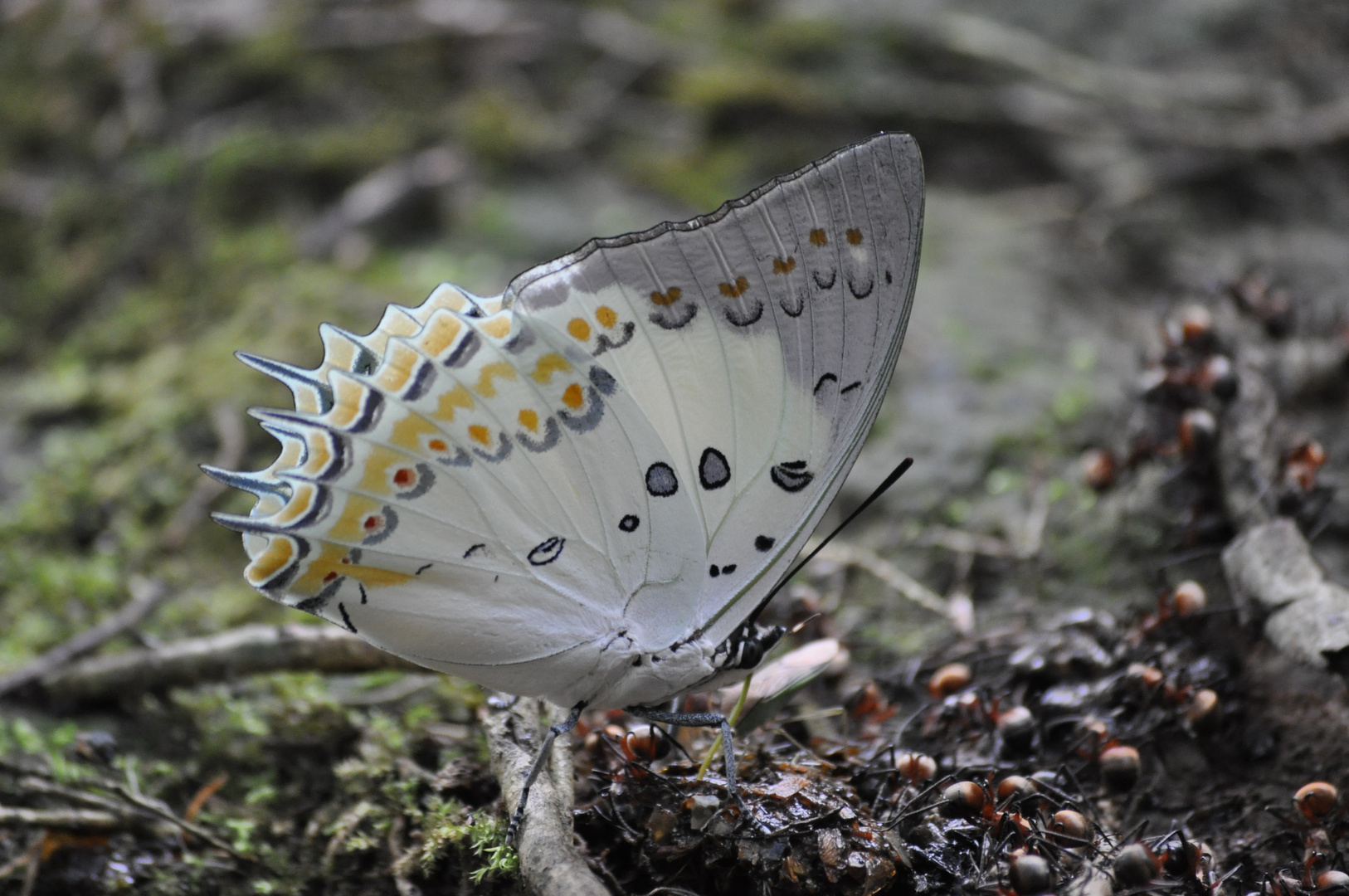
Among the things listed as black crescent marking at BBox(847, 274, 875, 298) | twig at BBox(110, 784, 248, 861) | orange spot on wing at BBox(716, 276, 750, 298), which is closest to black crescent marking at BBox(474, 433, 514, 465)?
orange spot on wing at BBox(716, 276, 750, 298)

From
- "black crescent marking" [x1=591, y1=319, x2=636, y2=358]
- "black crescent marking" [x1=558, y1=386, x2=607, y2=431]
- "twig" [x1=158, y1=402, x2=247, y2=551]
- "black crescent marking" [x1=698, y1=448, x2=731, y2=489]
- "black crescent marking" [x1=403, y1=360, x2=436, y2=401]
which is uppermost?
"twig" [x1=158, y1=402, x2=247, y2=551]

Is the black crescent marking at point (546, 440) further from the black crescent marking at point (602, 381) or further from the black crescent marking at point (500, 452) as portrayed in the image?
the black crescent marking at point (602, 381)

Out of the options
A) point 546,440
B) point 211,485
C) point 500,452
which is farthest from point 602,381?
point 211,485

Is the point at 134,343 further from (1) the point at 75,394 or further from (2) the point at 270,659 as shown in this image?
(2) the point at 270,659

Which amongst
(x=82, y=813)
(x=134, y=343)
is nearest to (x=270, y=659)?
(x=82, y=813)

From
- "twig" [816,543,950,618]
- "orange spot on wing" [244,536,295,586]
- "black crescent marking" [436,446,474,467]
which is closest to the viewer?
"orange spot on wing" [244,536,295,586]

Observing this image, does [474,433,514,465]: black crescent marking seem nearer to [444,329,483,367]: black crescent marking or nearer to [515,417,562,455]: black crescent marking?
[515,417,562,455]: black crescent marking
